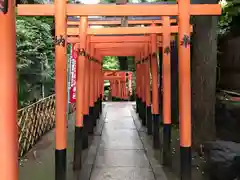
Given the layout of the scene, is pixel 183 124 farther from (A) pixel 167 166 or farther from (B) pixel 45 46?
(B) pixel 45 46

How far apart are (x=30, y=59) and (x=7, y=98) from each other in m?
5.96

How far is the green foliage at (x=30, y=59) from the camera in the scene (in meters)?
6.80

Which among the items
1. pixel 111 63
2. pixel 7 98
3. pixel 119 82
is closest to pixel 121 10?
pixel 7 98

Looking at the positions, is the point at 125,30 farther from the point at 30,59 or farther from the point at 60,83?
the point at 30,59

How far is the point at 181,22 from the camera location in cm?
436

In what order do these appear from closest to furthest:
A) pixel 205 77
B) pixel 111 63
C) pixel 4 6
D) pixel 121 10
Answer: pixel 4 6 → pixel 121 10 → pixel 205 77 → pixel 111 63

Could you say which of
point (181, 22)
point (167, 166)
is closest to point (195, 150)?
point (167, 166)

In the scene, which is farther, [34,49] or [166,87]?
[34,49]

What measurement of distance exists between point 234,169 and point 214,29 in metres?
3.21

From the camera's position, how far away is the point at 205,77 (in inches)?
250

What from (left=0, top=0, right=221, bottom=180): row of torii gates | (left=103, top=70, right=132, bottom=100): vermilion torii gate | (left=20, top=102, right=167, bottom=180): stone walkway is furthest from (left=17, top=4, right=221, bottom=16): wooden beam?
(left=103, top=70, right=132, bottom=100): vermilion torii gate

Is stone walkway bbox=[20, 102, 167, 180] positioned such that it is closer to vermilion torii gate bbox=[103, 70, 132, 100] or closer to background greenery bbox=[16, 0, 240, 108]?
background greenery bbox=[16, 0, 240, 108]

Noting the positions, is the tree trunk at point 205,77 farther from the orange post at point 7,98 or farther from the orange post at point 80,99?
the orange post at point 7,98

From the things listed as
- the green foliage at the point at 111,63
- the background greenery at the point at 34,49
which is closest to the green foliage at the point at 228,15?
the background greenery at the point at 34,49
